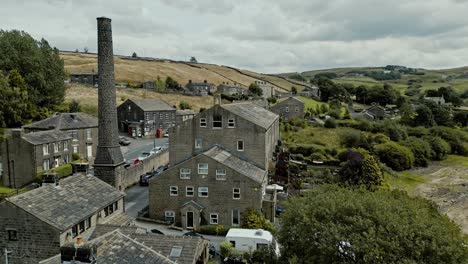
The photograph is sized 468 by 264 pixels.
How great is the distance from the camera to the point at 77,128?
5519cm

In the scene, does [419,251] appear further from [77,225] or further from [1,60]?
[1,60]

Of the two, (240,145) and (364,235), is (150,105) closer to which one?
(240,145)

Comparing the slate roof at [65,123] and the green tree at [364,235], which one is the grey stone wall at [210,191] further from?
the slate roof at [65,123]

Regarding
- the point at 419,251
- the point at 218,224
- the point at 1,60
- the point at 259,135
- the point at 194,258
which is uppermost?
the point at 1,60

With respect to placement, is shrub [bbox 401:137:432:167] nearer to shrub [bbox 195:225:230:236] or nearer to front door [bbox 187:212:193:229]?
shrub [bbox 195:225:230:236]

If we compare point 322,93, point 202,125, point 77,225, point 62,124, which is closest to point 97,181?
point 77,225

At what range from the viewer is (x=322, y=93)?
5167 inches

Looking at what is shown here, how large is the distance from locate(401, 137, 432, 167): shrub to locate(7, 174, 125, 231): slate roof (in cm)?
6208

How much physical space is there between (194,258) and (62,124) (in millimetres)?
39884

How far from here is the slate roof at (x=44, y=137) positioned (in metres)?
44.8

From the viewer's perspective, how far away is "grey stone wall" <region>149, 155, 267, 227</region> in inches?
1401

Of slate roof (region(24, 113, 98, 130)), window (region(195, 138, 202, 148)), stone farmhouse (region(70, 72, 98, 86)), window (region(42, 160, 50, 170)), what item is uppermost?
stone farmhouse (region(70, 72, 98, 86))

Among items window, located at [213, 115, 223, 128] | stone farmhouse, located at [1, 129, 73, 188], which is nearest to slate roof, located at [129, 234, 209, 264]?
window, located at [213, 115, 223, 128]

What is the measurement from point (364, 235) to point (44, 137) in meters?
39.9
